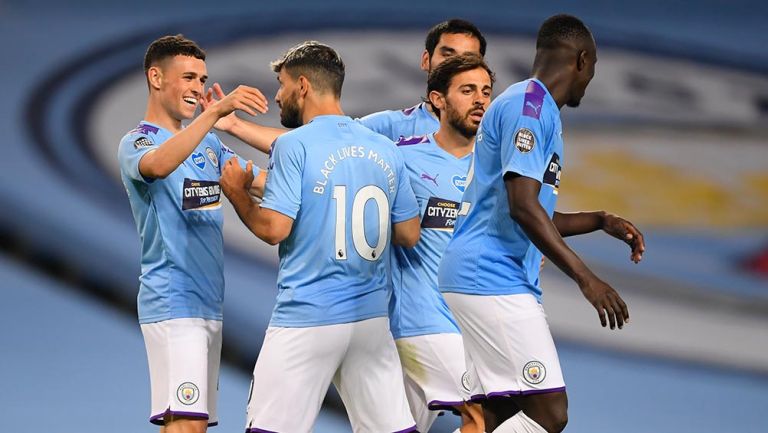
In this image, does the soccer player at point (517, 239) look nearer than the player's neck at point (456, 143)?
Yes

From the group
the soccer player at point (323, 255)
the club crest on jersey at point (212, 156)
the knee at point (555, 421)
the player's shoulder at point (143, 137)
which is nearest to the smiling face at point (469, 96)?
the soccer player at point (323, 255)

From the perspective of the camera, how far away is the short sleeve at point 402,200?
452 centimetres

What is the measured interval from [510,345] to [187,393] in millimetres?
1334

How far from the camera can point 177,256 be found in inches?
190

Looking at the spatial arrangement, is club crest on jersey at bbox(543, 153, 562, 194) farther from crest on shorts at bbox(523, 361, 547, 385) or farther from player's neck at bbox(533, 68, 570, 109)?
crest on shorts at bbox(523, 361, 547, 385)

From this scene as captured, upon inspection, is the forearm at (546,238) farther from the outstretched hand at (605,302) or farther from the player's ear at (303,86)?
the player's ear at (303,86)

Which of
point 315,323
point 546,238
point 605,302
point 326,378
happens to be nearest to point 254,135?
point 315,323

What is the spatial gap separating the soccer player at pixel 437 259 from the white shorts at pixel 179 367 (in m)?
0.83

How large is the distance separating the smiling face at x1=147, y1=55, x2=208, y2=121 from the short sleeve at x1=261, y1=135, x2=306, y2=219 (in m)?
0.87

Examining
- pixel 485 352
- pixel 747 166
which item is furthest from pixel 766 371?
pixel 485 352

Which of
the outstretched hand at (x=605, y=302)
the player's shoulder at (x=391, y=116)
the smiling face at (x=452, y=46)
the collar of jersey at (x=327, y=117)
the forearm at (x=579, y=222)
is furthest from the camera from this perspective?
the smiling face at (x=452, y=46)

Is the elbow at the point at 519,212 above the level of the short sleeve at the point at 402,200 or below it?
below

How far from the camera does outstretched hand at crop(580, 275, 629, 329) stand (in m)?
3.70

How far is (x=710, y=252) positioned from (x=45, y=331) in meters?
4.27
